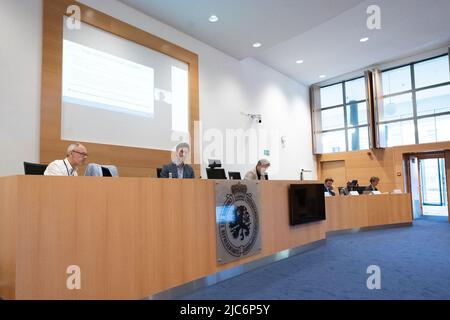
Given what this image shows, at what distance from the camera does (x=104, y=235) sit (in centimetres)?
186

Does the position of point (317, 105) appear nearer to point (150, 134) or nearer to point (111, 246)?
point (150, 134)

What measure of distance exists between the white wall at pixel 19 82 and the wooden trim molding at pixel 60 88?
0.31ft

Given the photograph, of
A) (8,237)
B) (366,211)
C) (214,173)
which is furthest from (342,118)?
(8,237)

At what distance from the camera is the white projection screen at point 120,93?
4379 millimetres

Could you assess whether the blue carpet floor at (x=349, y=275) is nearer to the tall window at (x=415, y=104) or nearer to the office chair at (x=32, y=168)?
the office chair at (x=32, y=168)

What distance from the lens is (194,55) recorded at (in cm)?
623

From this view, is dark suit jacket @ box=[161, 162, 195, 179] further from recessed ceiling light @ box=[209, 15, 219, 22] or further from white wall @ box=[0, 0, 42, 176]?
recessed ceiling light @ box=[209, 15, 219, 22]

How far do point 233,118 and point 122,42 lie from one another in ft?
10.2

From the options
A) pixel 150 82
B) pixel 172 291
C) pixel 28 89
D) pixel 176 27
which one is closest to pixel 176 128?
pixel 150 82

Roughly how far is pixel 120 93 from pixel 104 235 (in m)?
3.58

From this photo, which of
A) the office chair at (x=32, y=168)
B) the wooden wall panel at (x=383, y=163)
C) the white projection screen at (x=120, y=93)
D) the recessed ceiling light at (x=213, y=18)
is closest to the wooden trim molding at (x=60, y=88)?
the white projection screen at (x=120, y=93)

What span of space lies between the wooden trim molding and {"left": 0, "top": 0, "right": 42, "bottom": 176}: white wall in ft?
0.31

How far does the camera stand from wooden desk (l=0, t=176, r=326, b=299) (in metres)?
1.58

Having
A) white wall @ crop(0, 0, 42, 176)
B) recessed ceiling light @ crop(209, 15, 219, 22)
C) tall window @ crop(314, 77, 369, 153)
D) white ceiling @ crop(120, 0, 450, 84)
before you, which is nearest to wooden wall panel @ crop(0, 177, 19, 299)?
white wall @ crop(0, 0, 42, 176)
